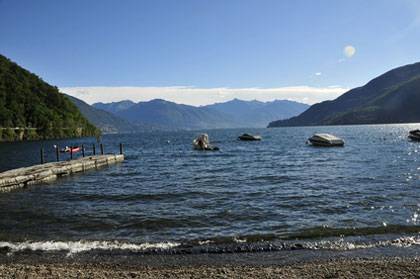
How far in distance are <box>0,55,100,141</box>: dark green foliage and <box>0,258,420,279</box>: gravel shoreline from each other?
136406mm

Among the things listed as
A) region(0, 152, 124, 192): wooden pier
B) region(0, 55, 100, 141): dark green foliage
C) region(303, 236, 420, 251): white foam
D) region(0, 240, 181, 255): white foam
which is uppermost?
region(0, 55, 100, 141): dark green foliage

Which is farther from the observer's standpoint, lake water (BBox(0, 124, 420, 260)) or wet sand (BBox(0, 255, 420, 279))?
lake water (BBox(0, 124, 420, 260))

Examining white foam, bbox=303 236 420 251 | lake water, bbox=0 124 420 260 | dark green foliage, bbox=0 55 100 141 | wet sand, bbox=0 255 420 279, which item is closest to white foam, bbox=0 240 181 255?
lake water, bbox=0 124 420 260

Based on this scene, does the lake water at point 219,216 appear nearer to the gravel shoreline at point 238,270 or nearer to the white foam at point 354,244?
the white foam at point 354,244

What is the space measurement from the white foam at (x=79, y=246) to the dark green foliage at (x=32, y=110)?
133m

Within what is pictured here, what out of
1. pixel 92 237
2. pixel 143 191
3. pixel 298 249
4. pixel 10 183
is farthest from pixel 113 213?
pixel 10 183

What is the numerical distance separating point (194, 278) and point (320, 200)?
34.0 feet

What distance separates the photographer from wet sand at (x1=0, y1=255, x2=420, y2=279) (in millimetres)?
6824

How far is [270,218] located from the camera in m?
12.1

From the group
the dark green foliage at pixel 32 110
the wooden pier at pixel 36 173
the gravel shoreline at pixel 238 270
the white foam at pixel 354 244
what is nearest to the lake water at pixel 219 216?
the white foam at pixel 354 244

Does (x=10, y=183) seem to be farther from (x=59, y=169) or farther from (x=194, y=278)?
(x=194, y=278)

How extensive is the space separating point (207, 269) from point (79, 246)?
5.03 meters

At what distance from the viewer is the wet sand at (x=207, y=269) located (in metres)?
6.82

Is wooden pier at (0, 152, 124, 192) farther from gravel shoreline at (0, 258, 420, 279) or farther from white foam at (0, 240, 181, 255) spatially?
gravel shoreline at (0, 258, 420, 279)
